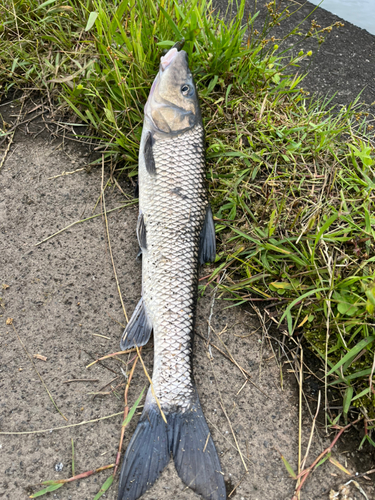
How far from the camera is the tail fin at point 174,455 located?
1.95 metres

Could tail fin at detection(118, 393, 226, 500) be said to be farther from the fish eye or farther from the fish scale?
the fish eye

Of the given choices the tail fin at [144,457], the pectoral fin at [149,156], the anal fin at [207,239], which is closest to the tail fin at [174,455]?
the tail fin at [144,457]

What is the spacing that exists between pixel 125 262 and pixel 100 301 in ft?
1.15

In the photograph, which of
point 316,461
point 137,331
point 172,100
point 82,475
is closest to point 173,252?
point 137,331

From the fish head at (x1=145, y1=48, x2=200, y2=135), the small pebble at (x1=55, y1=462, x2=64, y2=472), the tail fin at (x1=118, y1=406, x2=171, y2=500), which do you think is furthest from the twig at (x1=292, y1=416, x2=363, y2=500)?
the fish head at (x1=145, y1=48, x2=200, y2=135)

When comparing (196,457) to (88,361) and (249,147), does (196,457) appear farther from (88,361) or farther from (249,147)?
(249,147)

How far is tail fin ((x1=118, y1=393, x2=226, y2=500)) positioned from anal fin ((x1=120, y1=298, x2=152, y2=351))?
449mm

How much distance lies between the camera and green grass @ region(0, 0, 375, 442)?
2316mm

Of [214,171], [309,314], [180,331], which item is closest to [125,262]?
[180,331]

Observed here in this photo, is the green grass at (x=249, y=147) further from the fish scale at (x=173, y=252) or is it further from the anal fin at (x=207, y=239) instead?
the fish scale at (x=173, y=252)

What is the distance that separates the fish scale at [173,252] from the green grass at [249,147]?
0.31 meters

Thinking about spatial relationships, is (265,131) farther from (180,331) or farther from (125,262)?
(180,331)

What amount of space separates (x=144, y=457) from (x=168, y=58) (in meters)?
2.76

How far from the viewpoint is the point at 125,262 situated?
2617 mm
